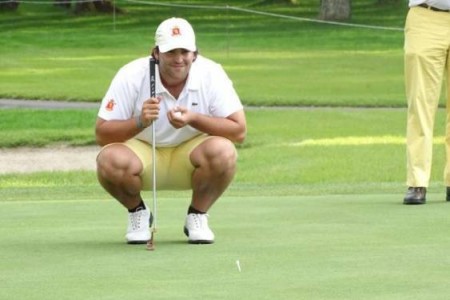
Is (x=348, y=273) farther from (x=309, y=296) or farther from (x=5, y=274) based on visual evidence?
(x=5, y=274)

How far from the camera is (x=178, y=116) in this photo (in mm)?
8109

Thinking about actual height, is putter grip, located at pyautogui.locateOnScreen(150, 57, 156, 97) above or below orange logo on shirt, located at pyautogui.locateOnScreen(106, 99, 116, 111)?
above

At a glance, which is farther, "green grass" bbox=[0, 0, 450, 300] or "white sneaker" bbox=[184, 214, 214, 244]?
"white sneaker" bbox=[184, 214, 214, 244]

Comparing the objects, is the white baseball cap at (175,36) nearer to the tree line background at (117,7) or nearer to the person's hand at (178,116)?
the person's hand at (178,116)

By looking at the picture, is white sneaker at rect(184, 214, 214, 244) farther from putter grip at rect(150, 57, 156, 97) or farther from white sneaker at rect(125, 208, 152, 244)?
putter grip at rect(150, 57, 156, 97)

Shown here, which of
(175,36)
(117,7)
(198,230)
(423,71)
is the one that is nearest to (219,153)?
(198,230)

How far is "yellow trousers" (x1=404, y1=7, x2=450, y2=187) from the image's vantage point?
10391 millimetres

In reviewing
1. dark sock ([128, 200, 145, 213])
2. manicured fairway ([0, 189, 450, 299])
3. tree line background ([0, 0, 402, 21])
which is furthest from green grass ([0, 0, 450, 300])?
tree line background ([0, 0, 402, 21])

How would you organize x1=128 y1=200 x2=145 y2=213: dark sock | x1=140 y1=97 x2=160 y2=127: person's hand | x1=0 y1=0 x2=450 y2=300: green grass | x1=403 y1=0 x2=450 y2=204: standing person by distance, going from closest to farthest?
x1=0 y1=0 x2=450 y2=300: green grass, x1=140 y1=97 x2=160 y2=127: person's hand, x1=128 y1=200 x2=145 y2=213: dark sock, x1=403 y1=0 x2=450 y2=204: standing person

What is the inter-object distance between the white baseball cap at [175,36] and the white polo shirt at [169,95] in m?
0.23

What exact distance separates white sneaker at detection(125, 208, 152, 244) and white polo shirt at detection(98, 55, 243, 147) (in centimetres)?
52

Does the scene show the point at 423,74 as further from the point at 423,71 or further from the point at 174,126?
the point at 174,126

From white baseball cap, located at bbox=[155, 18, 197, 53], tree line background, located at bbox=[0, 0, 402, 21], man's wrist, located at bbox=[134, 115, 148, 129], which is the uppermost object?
white baseball cap, located at bbox=[155, 18, 197, 53]

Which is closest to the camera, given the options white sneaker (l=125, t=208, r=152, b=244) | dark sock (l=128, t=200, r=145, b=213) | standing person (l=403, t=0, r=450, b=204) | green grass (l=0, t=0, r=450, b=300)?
green grass (l=0, t=0, r=450, b=300)
